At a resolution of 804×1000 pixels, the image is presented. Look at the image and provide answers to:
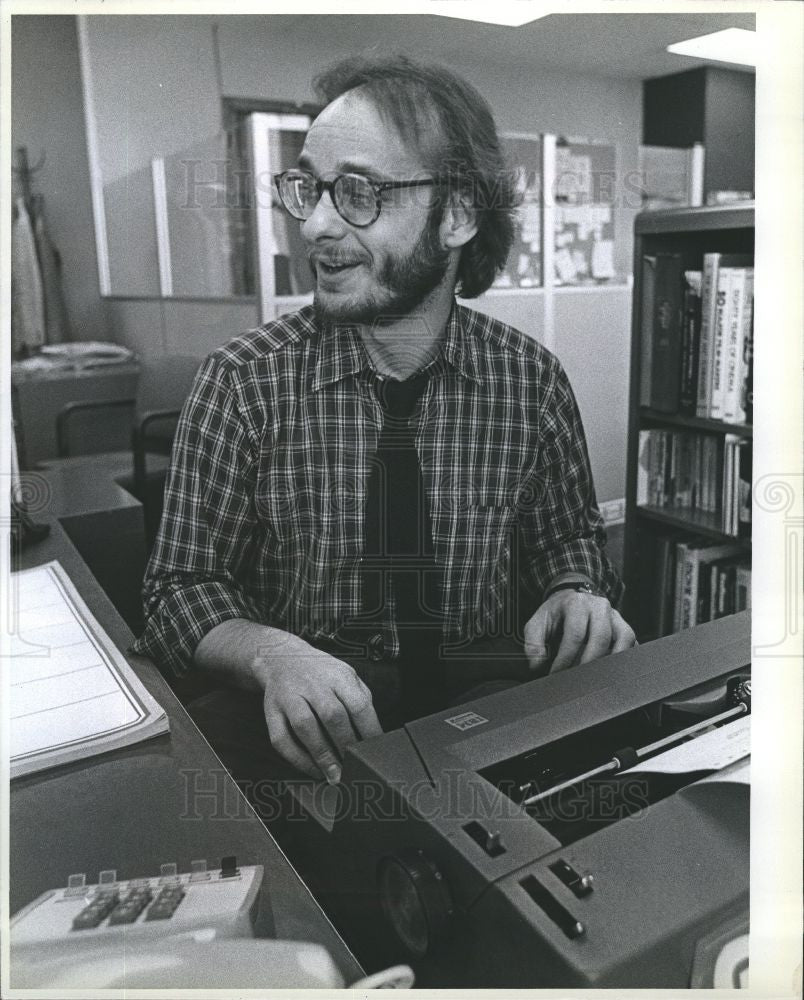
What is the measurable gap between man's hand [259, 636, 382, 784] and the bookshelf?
0.35m

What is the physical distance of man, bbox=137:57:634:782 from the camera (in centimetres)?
83

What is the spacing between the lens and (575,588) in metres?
0.92

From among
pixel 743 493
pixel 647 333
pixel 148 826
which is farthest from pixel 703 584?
pixel 148 826

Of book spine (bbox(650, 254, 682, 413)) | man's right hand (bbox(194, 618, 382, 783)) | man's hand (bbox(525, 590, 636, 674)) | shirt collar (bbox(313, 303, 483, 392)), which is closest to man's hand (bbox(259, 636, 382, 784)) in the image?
man's right hand (bbox(194, 618, 382, 783))

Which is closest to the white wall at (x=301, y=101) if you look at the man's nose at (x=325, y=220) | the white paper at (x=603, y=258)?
the white paper at (x=603, y=258)

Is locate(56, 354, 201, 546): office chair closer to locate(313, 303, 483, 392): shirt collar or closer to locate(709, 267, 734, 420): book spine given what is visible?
locate(313, 303, 483, 392): shirt collar

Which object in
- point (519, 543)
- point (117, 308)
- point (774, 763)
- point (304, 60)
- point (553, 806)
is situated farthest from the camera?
point (117, 308)

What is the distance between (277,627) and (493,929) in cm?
47

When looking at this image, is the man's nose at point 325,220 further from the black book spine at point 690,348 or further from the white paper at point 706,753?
the white paper at point 706,753

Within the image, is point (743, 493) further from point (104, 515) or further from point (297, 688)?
point (104, 515)

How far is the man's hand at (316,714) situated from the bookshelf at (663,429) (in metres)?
0.35

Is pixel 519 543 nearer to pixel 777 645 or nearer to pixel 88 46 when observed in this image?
pixel 777 645

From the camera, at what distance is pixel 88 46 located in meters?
0.79

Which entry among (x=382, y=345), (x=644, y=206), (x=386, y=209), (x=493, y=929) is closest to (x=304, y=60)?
(x=386, y=209)
